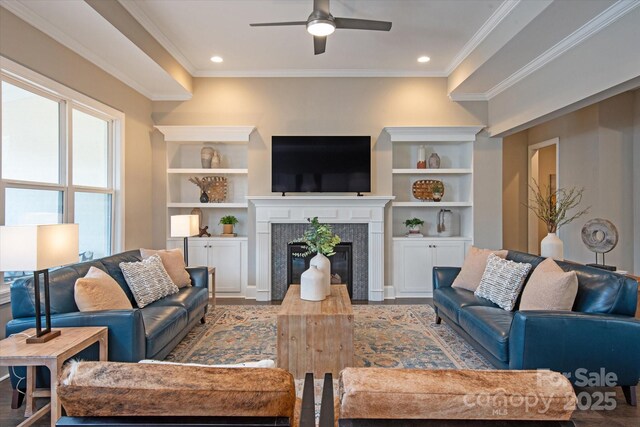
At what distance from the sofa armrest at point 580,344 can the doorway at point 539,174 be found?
3.70 m

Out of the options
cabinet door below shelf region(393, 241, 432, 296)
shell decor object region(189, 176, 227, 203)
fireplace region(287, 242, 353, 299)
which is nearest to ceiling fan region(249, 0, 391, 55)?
shell decor object region(189, 176, 227, 203)

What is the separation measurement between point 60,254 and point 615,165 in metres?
6.01

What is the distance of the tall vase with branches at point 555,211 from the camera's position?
3.36 meters

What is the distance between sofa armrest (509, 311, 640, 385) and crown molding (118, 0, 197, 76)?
418 cm

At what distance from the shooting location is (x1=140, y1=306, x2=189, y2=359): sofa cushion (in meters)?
2.45

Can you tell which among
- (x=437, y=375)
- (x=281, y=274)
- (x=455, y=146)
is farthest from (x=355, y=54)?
(x=437, y=375)

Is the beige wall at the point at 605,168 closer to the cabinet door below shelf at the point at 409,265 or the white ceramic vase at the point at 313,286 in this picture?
the cabinet door below shelf at the point at 409,265

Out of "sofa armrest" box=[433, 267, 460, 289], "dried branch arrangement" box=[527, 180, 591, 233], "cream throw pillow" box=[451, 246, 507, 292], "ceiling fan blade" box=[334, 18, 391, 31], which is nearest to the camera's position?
"ceiling fan blade" box=[334, 18, 391, 31]

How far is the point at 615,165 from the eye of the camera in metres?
4.49

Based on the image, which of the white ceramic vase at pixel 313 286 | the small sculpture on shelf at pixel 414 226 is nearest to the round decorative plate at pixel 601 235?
the small sculpture on shelf at pixel 414 226

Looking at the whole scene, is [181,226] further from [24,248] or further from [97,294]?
[24,248]

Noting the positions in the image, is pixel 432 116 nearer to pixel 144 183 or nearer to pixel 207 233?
pixel 207 233

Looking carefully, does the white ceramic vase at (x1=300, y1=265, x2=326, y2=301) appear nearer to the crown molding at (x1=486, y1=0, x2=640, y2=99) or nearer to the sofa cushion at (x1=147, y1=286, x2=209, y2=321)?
the sofa cushion at (x1=147, y1=286, x2=209, y2=321)

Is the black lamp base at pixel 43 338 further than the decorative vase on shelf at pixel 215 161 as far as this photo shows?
No
